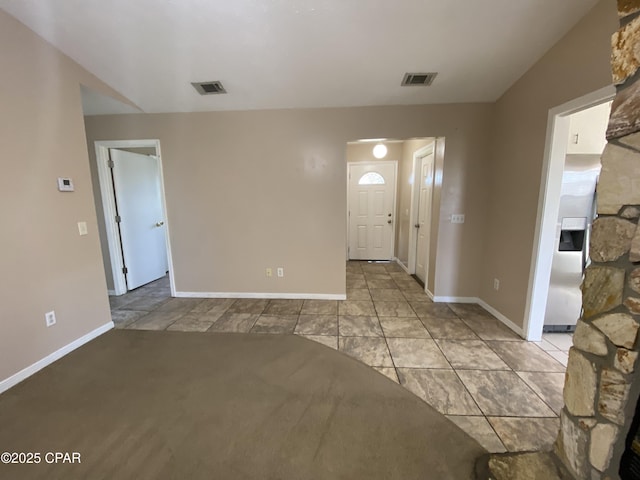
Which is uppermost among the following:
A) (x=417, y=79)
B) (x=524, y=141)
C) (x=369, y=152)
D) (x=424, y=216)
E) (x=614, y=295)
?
(x=417, y=79)

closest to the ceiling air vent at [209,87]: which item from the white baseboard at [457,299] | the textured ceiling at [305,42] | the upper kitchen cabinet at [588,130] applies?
the textured ceiling at [305,42]

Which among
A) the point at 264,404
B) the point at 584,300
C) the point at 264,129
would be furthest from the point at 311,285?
the point at 584,300

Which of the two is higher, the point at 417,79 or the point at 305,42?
the point at 305,42

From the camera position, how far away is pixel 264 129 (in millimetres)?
3172

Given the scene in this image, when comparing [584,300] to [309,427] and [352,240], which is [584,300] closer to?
[309,427]

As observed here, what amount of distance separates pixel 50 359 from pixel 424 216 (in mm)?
4515

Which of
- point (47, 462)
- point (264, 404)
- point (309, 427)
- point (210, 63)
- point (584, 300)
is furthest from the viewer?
point (210, 63)

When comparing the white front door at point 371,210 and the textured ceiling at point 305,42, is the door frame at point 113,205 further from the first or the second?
the white front door at point 371,210

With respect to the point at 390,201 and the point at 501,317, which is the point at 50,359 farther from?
the point at 390,201

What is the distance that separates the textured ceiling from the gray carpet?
8.98 feet

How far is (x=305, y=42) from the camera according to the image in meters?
2.19

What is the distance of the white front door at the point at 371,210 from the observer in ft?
17.2

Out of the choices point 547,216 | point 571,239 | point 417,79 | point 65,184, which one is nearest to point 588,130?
point 547,216

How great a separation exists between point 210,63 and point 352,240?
3.96 m
